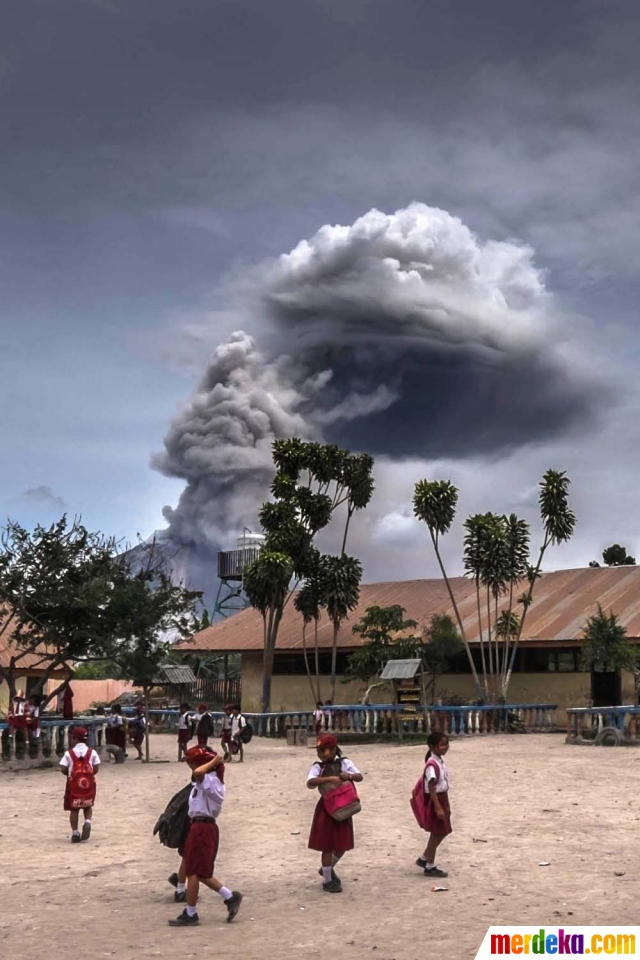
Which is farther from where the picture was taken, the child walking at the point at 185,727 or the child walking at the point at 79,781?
the child walking at the point at 185,727

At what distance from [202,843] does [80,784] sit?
14.6ft

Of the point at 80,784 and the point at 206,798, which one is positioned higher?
the point at 206,798

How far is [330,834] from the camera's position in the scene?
9.45m

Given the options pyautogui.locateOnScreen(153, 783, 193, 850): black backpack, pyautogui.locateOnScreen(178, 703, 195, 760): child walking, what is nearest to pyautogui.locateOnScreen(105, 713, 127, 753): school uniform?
pyautogui.locateOnScreen(178, 703, 195, 760): child walking

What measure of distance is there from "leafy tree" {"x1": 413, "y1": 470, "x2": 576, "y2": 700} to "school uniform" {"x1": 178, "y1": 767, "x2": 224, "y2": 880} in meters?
24.8

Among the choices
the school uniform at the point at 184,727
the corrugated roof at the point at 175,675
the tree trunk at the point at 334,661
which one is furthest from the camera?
the tree trunk at the point at 334,661

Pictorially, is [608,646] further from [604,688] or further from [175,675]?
[175,675]

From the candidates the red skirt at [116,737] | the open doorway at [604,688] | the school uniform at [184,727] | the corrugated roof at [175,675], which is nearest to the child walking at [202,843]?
the school uniform at [184,727]

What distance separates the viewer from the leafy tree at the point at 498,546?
32875mm

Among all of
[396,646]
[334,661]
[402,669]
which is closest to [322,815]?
[402,669]

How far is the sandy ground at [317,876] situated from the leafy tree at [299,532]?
17.5m

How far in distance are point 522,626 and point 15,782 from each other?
1882 centimetres

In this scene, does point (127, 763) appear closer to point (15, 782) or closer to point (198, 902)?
point (15, 782)

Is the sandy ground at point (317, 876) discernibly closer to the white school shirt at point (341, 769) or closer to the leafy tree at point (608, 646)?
the white school shirt at point (341, 769)
